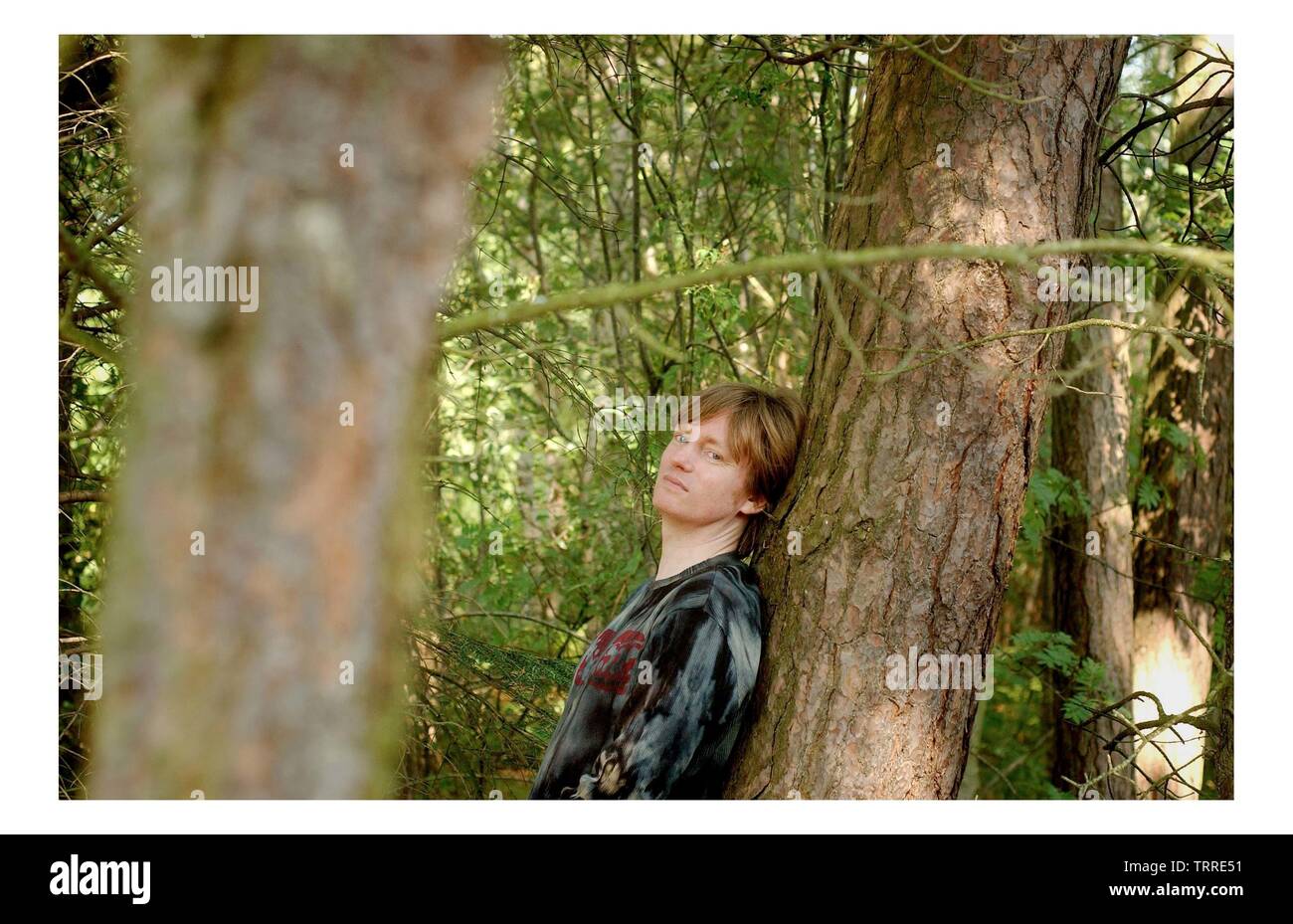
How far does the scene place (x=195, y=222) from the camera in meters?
1.08

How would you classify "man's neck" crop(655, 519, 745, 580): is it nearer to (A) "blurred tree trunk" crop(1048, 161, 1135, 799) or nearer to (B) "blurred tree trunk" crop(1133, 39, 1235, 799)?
(A) "blurred tree trunk" crop(1048, 161, 1135, 799)

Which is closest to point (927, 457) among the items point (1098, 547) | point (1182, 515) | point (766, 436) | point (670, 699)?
point (766, 436)

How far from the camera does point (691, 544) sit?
2.40 m

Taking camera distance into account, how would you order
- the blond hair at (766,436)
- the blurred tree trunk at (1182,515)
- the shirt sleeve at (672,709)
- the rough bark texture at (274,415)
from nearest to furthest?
the rough bark texture at (274,415) → the shirt sleeve at (672,709) → the blond hair at (766,436) → the blurred tree trunk at (1182,515)

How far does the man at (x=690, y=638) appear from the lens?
7.00 feet

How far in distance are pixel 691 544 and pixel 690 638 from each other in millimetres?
280

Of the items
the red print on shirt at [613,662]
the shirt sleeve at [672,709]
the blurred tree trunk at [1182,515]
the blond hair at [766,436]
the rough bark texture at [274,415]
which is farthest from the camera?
the blurred tree trunk at [1182,515]

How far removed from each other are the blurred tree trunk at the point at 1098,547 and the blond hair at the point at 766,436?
2.47 meters

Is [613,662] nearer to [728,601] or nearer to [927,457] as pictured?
[728,601]

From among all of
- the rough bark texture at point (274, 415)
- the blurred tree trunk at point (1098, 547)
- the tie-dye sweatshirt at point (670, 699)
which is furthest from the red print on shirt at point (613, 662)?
the blurred tree trunk at point (1098, 547)

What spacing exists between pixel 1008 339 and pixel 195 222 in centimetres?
156

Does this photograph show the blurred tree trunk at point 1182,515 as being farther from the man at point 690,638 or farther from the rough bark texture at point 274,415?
the rough bark texture at point 274,415

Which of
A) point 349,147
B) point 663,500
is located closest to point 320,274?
point 349,147

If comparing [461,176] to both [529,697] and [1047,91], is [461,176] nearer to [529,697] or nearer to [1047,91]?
[1047,91]
